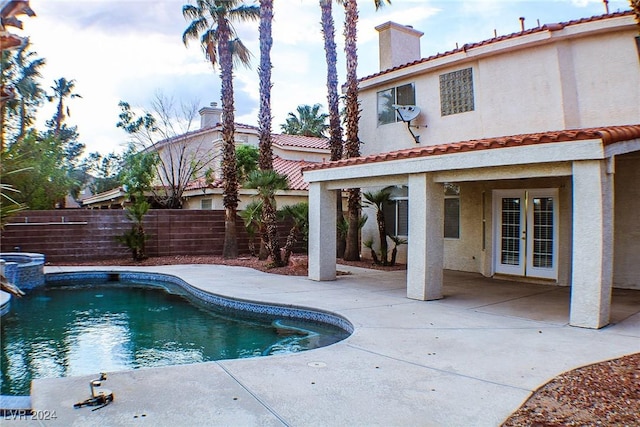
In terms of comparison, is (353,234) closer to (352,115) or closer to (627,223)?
(352,115)

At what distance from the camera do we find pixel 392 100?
16.3m

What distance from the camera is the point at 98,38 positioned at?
44.2 ft

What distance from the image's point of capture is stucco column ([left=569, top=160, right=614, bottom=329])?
726cm

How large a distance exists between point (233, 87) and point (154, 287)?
870cm

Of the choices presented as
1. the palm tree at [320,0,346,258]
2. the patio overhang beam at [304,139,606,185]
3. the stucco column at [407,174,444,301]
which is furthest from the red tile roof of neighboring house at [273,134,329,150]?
the stucco column at [407,174,444,301]

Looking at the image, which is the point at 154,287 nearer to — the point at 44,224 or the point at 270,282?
the point at 270,282

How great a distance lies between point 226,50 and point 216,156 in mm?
7416

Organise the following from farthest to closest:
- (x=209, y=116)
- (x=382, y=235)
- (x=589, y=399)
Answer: (x=209, y=116) → (x=382, y=235) → (x=589, y=399)

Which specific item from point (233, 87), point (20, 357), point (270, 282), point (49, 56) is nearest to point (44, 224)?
point (233, 87)

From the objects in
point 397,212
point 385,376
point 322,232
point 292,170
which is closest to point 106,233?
point 292,170

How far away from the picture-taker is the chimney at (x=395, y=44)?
55.8ft

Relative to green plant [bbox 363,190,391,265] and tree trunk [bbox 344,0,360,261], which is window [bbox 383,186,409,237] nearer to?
green plant [bbox 363,190,391,265]

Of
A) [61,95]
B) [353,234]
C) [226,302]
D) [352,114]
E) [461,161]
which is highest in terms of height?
[61,95]

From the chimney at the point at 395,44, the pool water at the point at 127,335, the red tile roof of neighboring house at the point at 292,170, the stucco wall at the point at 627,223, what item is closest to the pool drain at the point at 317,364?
the pool water at the point at 127,335
